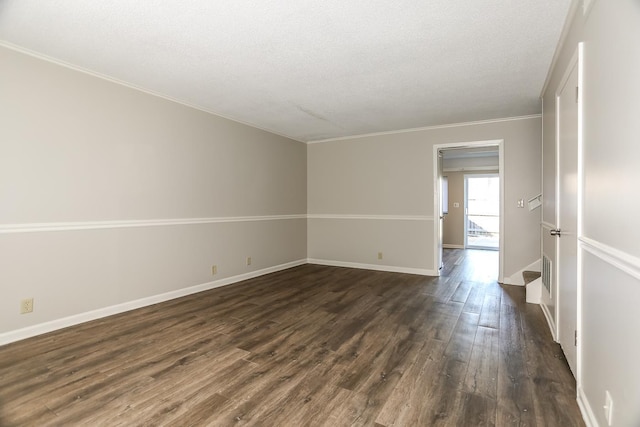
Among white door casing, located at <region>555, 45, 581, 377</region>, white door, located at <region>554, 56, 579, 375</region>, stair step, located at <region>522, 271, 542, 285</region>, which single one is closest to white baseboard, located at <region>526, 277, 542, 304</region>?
stair step, located at <region>522, 271, 542, 285</region>

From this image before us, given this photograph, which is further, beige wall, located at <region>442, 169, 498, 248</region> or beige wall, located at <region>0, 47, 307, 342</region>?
beige wall, located at <region>442, 169, 498, 248</region>

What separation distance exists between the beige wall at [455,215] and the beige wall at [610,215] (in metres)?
7.16

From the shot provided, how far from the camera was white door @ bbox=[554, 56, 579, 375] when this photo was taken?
196 cm

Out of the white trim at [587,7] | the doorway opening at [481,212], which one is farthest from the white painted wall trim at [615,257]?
the doorway opening at [481,212]

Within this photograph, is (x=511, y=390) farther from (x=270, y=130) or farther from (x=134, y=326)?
(x=270, y=130)

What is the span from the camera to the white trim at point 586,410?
153cm

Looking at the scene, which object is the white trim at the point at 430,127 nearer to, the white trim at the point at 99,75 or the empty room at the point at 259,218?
the empty room at the point at 259,218

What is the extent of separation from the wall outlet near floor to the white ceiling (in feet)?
7.34

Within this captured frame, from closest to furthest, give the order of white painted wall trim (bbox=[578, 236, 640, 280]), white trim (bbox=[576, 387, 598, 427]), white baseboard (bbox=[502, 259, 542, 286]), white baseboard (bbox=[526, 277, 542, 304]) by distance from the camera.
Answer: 1. white painted wall trim (bbox=[578, 236, 640, 280])
2. white trim (bbox=[576, 387, 598, 427])
3. white baseboard (bbox=[526, 277, 542, 304])
4. white baseboard (bbox=[502, 259, 542, 286])

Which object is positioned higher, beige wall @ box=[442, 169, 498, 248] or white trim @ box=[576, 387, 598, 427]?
beige wall @ box=[442, 169, 498, 248]

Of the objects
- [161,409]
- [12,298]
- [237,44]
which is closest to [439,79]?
[237,44]

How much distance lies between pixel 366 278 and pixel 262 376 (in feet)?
10.1

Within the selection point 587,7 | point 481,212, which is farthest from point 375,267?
point 481,212

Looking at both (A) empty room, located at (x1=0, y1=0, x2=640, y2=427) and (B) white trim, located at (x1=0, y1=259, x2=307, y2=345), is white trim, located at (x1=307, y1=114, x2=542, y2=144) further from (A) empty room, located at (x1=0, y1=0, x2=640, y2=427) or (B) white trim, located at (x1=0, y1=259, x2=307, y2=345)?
(B) white trim, located at (x1=0, y1=259, x2=307, y2=345)
